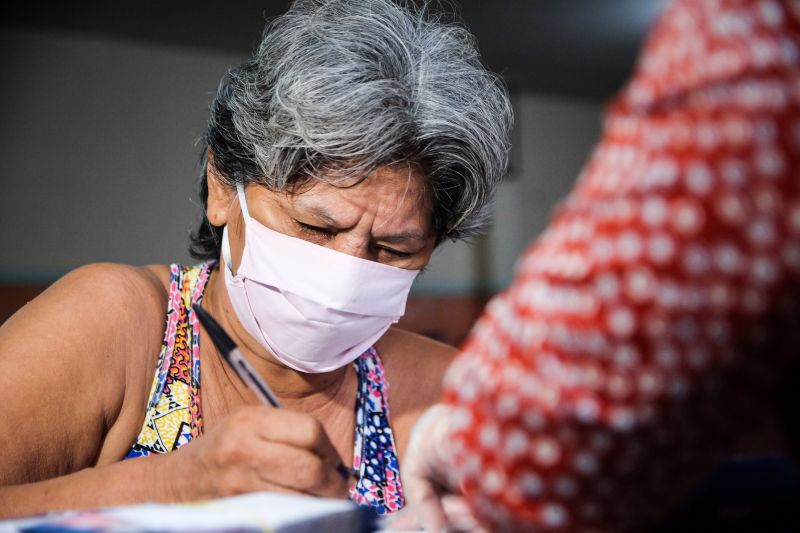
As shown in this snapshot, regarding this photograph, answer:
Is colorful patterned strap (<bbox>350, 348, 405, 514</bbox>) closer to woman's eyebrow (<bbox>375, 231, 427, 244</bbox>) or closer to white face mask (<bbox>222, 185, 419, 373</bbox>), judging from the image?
white face mask (<bbox>222, 185, 419, 373</bbox>)

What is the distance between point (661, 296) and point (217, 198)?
4.19 feet

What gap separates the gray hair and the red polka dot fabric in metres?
0.92

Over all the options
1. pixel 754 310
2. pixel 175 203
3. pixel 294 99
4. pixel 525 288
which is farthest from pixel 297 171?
pixel 175 203

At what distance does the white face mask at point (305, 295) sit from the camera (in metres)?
1.46

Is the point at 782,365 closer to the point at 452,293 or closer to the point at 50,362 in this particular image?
the point at 50,362

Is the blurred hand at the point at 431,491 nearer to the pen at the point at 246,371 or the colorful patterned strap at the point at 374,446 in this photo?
the pen at the point at 246,371

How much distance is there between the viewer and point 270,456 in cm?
96

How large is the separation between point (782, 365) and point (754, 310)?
0.06m

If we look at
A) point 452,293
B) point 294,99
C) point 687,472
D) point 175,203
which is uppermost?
point 294,99

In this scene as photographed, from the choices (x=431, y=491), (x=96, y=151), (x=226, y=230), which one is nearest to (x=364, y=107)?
(x=226, y=230)

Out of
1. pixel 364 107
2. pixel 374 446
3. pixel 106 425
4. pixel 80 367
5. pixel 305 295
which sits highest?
pixel 364 107

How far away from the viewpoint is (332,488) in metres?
1.00

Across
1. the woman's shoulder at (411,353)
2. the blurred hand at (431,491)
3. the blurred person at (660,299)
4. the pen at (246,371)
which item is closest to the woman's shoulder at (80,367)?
the pen at (246,371)

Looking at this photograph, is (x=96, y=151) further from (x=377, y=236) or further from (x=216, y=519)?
(x=216, y=519)
